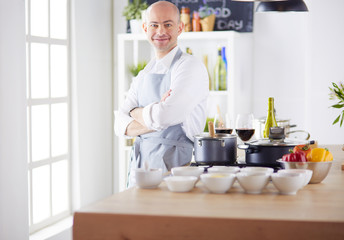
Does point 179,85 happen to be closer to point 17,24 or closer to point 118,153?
point 17,24

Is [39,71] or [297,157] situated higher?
[39,71]

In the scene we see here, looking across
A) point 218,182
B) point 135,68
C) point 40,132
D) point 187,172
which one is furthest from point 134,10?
point 218,182

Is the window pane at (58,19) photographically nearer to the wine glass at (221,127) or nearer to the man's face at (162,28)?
the man's face at (162,28)

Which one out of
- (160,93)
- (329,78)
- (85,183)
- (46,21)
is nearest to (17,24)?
(46,21)

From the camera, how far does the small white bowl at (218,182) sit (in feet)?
7.25

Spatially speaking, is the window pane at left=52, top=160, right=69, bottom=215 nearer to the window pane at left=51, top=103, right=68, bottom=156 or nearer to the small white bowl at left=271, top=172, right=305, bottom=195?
the window pane at left=51, top=103, right=68, bottom=156

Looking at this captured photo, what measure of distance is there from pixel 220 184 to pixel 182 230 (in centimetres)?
38

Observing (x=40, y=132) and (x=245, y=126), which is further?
(x=40, y=132)

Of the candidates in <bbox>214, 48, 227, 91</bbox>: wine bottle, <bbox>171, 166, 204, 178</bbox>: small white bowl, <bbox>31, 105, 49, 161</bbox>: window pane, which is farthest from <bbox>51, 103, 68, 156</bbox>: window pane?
<bbox>171, 166, 204, 178</bbox>: small white bowl

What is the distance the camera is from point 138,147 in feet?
11.5

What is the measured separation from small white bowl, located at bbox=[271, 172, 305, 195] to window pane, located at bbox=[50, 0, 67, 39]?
3.37 m

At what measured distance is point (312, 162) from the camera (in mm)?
2486

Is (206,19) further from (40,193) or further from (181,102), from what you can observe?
(181,102)

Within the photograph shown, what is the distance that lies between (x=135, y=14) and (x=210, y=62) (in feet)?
2.88
